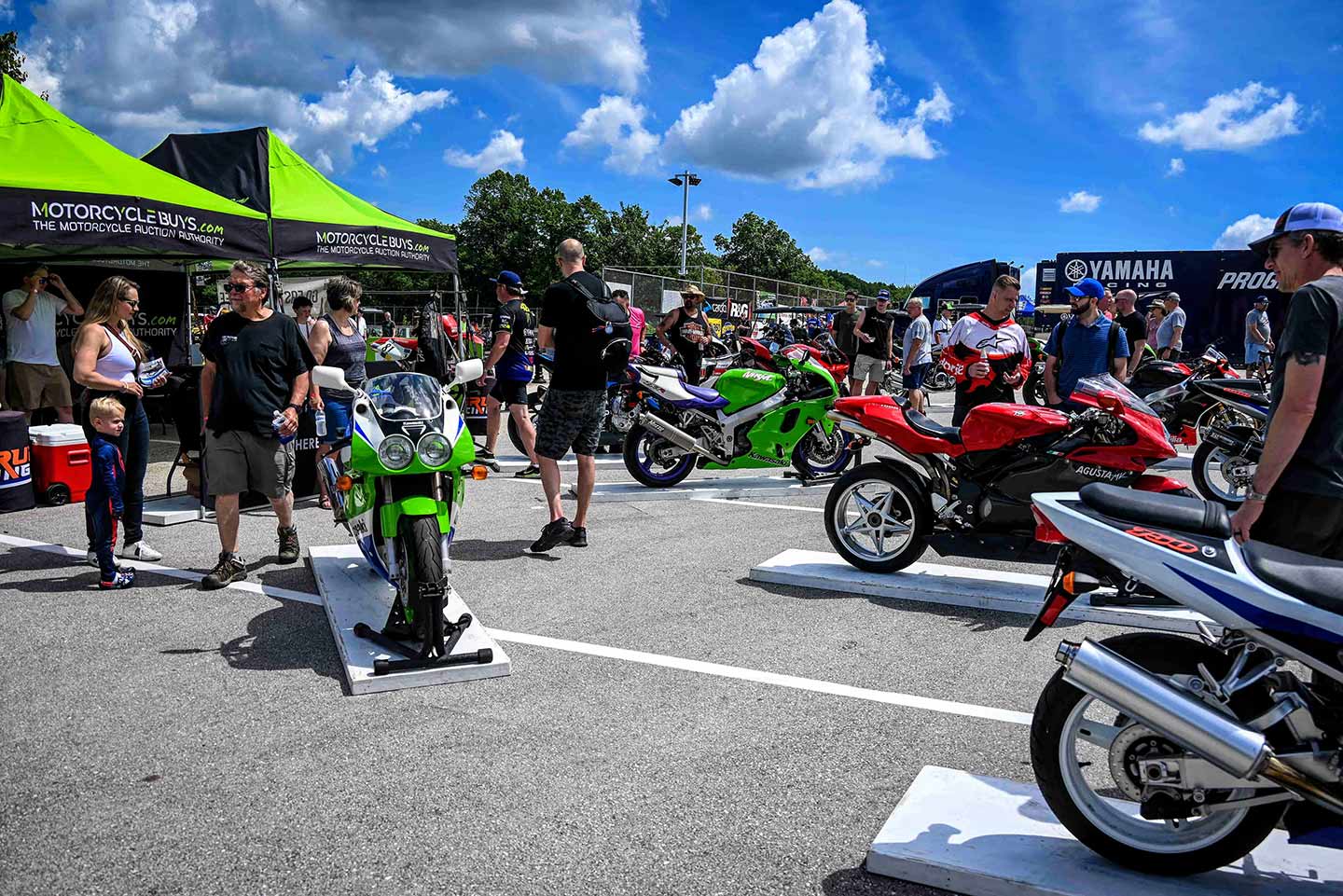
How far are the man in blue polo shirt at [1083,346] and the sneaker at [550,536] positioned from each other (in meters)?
4.11

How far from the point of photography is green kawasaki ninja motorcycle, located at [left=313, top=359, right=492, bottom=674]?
159 inches

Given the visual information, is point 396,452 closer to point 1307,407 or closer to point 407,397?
point 407,397

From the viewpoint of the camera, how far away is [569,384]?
6094 mm

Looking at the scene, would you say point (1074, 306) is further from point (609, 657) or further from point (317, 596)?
point (317, 596)

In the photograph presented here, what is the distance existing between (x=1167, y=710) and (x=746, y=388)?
654 cm

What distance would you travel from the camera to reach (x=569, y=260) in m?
6.17

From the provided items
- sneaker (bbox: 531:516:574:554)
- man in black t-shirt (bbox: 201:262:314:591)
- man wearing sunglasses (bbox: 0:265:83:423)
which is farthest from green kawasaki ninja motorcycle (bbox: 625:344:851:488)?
man wearing sunglasses (bbox: 0:265:83:423)

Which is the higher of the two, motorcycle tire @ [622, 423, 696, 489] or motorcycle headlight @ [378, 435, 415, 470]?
motorcycle headlight @ [378, 435, 415, 470]

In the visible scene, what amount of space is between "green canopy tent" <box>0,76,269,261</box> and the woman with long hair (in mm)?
2698

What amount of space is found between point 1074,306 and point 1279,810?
605cm

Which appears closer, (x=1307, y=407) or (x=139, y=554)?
(x=1307, y=407)

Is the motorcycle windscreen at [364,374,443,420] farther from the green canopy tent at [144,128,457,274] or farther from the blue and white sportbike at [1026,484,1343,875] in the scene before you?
the green canopy tent at [144,128,457,274]

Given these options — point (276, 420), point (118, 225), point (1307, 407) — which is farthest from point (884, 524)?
point (118, 225)

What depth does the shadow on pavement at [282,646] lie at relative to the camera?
13.8ft
